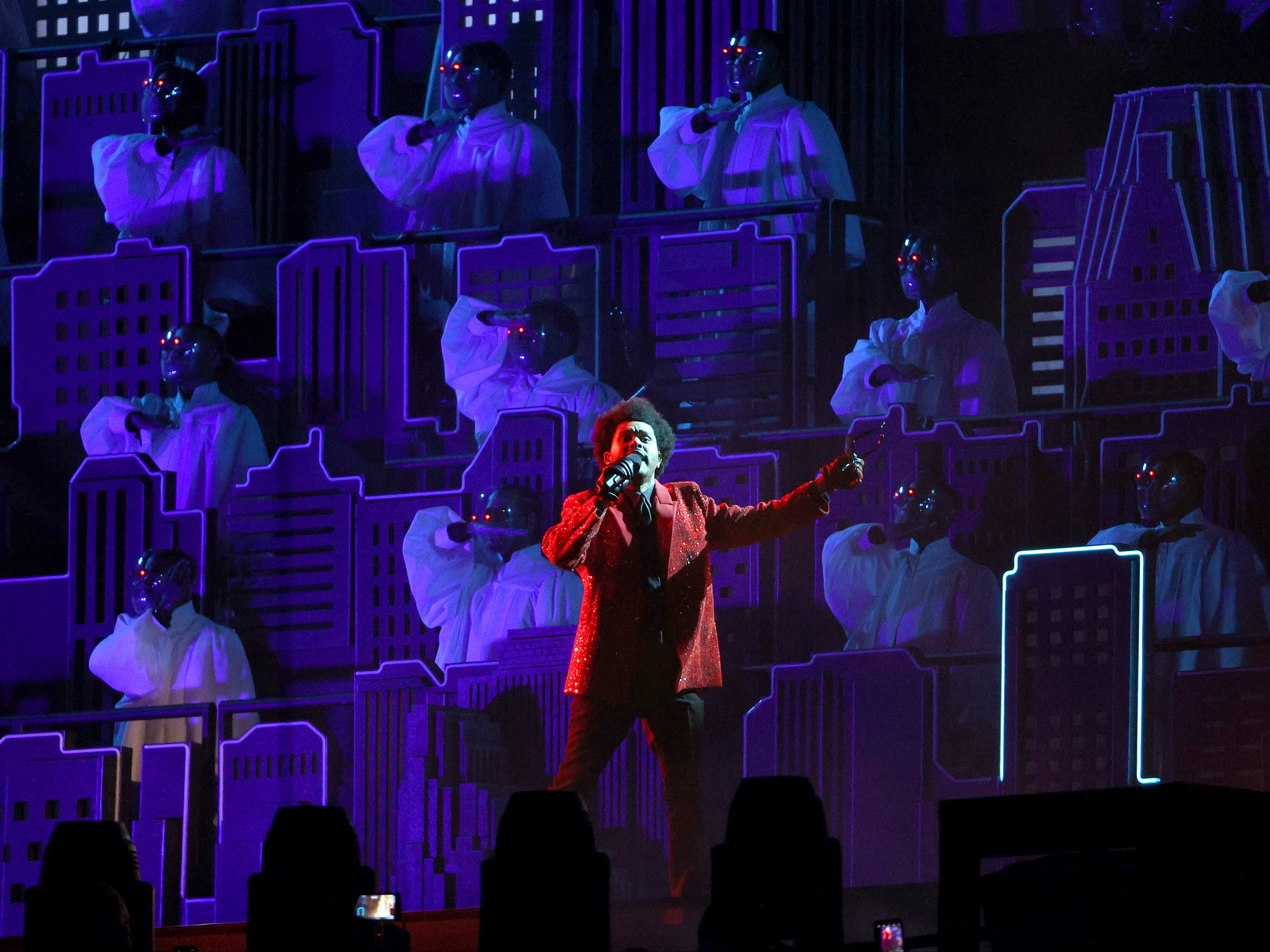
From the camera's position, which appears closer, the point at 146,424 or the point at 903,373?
the point at 903,373

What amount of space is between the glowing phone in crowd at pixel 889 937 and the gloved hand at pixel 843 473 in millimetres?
1344

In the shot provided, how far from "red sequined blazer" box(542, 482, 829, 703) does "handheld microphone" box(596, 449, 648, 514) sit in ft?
0.22

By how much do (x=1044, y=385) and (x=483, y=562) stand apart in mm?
2118

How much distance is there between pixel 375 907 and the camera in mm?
3383

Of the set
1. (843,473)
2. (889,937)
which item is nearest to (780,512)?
(843,473)

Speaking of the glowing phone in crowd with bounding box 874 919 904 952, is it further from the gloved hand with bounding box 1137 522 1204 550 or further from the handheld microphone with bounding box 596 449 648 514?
the gloved hand with bounding box 1137 522 1204 550

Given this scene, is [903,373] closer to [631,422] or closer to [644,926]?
[631,422]

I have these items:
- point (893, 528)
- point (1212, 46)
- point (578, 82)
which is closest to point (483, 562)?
point (893, 528)

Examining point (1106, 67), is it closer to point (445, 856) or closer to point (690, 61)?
point (690, 61)

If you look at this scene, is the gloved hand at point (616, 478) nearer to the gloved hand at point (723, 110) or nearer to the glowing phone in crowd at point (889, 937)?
the glowing phone in crowd at point (889, 937)

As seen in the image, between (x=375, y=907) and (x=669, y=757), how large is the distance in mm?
1177

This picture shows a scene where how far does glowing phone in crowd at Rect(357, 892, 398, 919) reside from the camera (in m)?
3.38

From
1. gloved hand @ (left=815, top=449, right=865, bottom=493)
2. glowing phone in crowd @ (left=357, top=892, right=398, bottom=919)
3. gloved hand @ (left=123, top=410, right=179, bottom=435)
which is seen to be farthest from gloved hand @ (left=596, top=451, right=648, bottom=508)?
Result: gloved hand @ (left=123, top=410, right=179, bottom=435)

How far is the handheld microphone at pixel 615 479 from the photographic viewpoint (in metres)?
4.21
